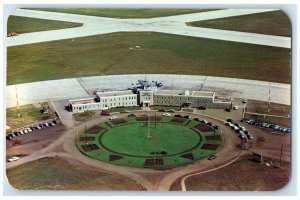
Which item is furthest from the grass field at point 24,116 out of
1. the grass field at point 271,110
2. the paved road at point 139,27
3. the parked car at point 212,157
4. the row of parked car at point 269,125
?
the grass field at point 271,110

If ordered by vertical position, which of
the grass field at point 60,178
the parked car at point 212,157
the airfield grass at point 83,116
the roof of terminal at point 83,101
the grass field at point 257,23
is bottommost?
the grass field at point 60,178

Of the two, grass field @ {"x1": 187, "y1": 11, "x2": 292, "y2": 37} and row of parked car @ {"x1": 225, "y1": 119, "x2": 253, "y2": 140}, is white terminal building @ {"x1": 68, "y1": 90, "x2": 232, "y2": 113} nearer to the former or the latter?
row of parked car @ {"x1": 225, "y1": 119, "x2": 253, "y2": 140}

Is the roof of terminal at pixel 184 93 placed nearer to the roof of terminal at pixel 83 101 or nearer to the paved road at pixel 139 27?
the roof of terminal at pixel 83 101

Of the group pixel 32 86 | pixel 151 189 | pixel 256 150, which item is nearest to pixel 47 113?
pixel 32 86

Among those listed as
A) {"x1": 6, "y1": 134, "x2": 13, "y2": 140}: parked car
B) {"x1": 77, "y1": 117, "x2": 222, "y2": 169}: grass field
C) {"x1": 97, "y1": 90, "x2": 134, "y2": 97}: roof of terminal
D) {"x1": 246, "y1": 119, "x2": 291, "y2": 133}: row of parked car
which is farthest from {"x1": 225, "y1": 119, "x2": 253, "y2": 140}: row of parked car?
{"x1": 6, "y1": 134, "x2": 13, "y2": 140}: parked car

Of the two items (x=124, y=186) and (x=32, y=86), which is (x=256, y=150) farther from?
(x=32, y=86)

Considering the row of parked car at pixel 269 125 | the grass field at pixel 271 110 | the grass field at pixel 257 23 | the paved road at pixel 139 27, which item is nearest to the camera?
the row of parked car at pixel 269 125

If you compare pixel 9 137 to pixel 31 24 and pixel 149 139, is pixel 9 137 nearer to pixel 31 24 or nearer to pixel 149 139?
pixel 149 139
